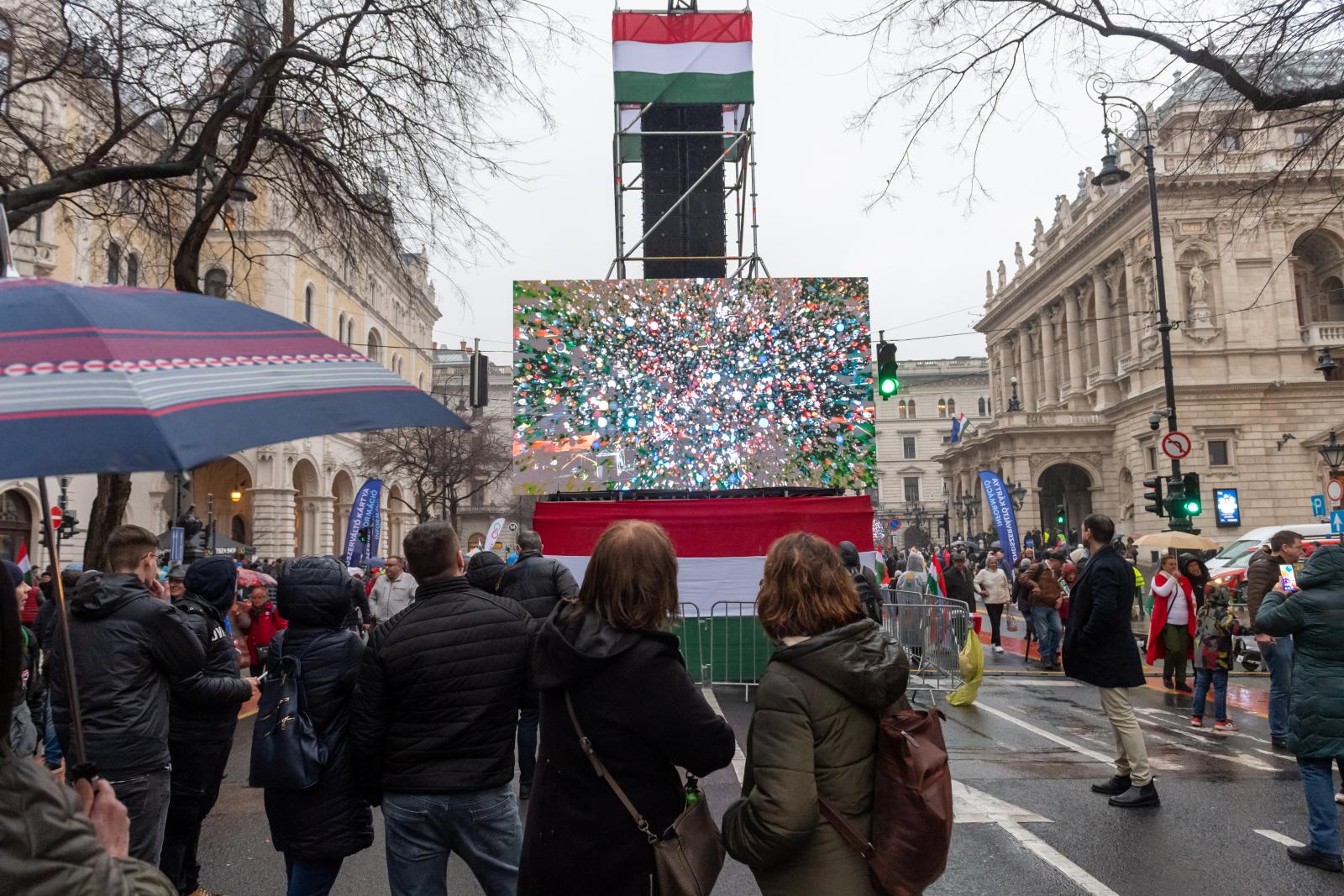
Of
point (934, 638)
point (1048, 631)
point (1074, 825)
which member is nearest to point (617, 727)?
point (1074, 825)

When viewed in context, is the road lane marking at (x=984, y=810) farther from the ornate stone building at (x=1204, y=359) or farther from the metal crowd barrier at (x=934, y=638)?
the ornate stone building at (x=1204, y=359)

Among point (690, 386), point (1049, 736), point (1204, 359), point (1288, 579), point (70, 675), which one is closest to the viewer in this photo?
point (70, 675)

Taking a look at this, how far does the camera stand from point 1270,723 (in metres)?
8.64

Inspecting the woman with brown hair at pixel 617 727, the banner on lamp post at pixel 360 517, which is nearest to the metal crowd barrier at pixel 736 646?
the woman with brown hair at pixel 617 727

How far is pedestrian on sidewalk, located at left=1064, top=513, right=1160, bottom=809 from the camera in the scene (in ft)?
21.4

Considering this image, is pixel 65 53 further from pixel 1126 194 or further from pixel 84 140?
pixel 1126 194

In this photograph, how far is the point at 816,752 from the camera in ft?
9.61

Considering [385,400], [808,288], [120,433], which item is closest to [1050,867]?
[385,400]

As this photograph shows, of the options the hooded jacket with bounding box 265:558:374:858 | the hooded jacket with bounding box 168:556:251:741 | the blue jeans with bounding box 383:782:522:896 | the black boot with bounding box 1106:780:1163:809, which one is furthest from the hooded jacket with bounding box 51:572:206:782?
the black boot with bounding box 1106:780:1163:809

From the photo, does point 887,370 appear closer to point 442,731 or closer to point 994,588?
point 994,588

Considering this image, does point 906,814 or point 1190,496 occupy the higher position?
point 1190,496

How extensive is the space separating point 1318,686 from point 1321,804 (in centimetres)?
65

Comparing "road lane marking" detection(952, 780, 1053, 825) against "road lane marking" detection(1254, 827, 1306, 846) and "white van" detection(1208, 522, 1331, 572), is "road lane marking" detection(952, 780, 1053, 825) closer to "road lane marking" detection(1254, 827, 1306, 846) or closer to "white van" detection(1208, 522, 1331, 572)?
"road lane marking" detection(1254, 827, 1306, 846)

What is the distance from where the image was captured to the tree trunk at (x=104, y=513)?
11.2m
